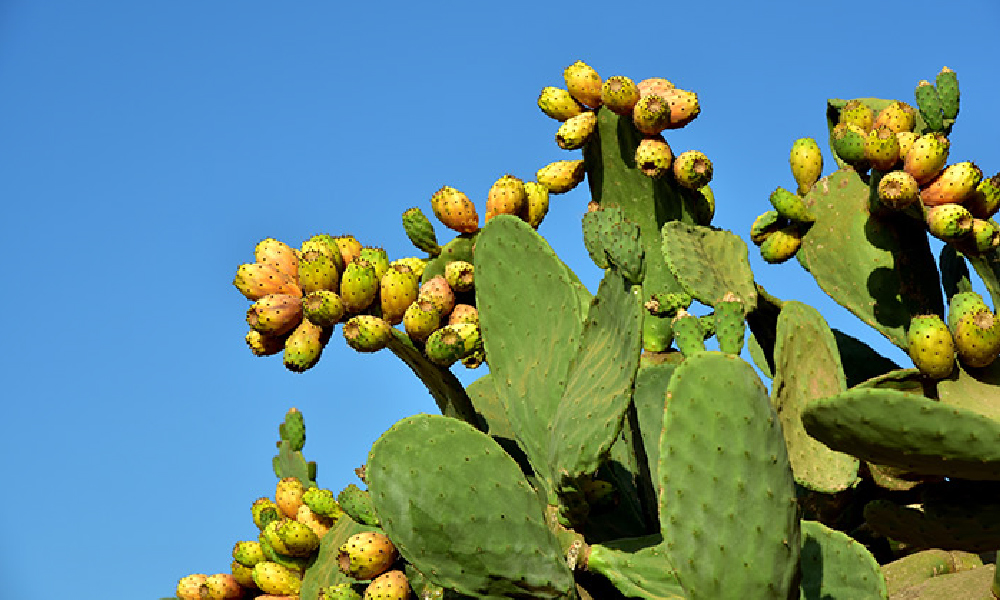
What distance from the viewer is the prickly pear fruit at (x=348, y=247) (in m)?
3.53

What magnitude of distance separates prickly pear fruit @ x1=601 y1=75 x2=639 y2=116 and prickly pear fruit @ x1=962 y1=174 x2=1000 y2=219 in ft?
3.72

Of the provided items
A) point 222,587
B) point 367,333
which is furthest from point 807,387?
point 222,587

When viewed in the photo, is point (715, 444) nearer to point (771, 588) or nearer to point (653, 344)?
point (771, 588)

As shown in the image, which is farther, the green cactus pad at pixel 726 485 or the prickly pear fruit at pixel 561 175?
the prickly pear fruit at pixel 561 175

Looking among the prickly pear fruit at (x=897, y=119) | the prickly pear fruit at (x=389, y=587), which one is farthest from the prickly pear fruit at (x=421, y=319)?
the prickly pear fruit at (x=897, y=119)

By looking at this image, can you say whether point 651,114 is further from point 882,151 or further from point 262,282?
point 262,282

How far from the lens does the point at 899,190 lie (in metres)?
3.47

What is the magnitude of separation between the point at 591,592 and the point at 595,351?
2.31ft

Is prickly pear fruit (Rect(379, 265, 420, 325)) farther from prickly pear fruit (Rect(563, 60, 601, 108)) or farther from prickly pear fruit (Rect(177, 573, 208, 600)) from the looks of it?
prickly pear fruit (Rect(177, 573, 208, 600))

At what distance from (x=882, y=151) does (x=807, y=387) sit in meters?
0.80

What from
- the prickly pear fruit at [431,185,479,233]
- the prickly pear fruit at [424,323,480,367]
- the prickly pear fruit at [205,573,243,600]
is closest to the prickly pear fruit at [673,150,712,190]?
the prickly pear fruit at [431,185,479,233]

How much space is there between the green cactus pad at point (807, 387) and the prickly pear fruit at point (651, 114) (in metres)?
0.81

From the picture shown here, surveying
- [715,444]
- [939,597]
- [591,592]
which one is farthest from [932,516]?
[715,444]

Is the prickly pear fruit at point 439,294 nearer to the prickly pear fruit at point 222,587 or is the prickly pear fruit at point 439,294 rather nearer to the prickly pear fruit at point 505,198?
the prickly pear fruit at point 505,198
